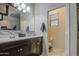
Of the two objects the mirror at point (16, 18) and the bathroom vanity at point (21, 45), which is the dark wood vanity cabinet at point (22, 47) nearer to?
the bathroom vanity at point (21, 45)

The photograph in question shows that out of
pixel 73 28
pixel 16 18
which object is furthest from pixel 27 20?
pixel 73 28

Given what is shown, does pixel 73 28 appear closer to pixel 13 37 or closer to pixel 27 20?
pixel 27 20

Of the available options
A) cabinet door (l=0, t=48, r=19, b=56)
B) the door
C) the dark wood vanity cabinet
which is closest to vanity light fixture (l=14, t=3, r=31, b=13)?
the door

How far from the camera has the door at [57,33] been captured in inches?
65.2

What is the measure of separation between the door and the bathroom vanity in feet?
0.48

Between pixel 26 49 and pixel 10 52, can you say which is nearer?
pixel 10 52

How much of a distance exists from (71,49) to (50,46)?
0.92 ft

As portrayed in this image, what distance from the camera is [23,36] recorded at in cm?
164

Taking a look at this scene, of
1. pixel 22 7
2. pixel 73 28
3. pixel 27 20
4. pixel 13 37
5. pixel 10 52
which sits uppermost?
pixel 22 7

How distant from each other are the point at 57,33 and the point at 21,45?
0.49 m

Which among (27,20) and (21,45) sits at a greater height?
(27,20)

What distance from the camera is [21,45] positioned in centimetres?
161

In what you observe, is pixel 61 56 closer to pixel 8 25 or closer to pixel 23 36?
pixel 23 36

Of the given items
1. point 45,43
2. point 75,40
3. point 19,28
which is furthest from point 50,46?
point 19,28
